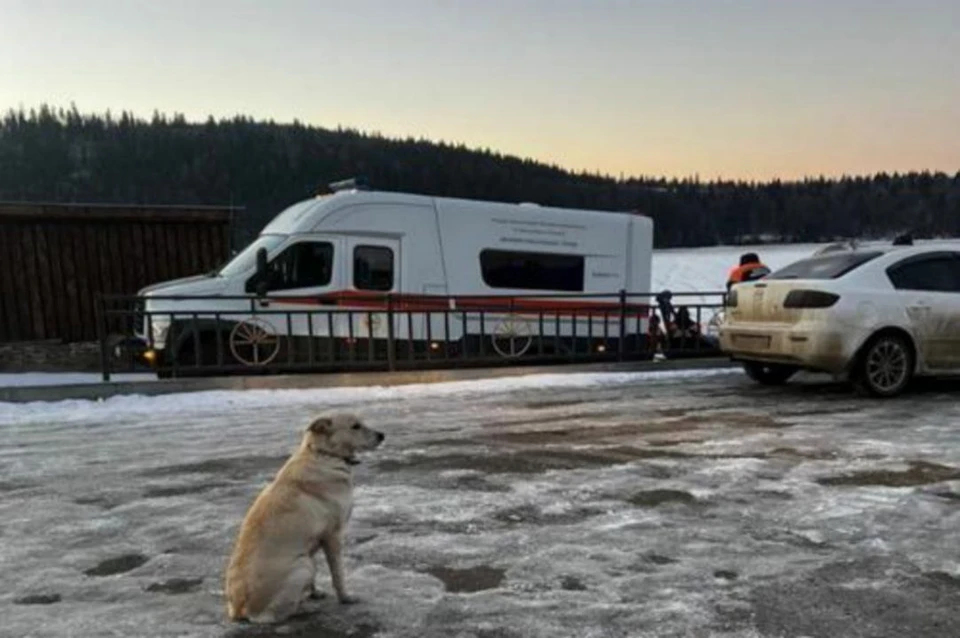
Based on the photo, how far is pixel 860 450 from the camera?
700 centimetres

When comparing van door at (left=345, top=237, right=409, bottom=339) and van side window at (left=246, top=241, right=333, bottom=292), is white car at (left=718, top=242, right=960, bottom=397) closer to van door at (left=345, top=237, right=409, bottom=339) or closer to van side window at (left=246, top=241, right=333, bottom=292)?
van door at (left=345, top=237, right=409, bottom=339)

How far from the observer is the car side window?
32.5 feet

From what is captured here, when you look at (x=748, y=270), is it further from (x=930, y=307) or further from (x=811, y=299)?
(x=811, y=299)

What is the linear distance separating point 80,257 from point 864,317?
1369 centimetres

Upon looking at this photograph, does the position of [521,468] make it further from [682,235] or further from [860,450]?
[682,235]

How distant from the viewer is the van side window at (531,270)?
50.0ft

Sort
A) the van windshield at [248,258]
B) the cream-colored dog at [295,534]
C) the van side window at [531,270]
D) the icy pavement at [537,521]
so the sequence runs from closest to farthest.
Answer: the cream-colored dog at [295,534] → the icy pavement at [537,521] → the van windshield at [248,258] → the van side window at [531,270]

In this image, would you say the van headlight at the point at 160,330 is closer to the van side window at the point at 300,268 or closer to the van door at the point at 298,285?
the van door at the point at 298,285

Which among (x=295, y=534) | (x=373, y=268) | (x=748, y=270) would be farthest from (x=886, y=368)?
(x=295, y=534)

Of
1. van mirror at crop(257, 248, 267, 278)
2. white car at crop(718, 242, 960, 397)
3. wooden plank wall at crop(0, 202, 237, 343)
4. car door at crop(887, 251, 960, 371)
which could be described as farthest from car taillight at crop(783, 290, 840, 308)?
wooden plank wall at crop(0, 202, 237, 343)

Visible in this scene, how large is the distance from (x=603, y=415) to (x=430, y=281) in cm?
619

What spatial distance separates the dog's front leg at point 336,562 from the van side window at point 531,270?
37.5 ft

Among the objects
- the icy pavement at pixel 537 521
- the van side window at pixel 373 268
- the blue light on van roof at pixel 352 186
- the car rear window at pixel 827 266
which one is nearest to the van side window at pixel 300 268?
the van side window at pixel 373 268

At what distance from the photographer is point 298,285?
13.7m
